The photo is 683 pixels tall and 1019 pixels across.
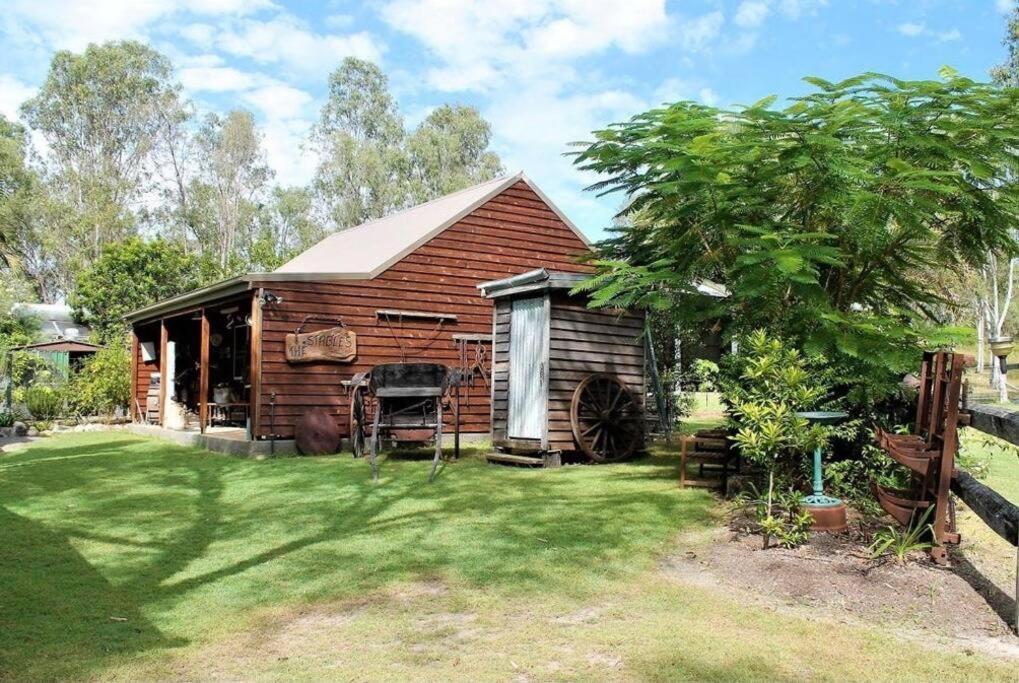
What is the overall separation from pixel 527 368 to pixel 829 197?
5.63 metres

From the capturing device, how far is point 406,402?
11.6 m

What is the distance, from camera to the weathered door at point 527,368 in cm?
1100

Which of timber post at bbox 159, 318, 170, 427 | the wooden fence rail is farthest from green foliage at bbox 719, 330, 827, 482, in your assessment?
timber post at bbox 159, 318, 170, 427

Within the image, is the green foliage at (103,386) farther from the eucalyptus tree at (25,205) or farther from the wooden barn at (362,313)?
the eucalyptus tree at (25,205)

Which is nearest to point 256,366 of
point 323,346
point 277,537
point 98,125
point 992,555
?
point 323,346

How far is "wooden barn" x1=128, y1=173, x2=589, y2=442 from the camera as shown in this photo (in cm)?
1322

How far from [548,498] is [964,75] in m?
5.47

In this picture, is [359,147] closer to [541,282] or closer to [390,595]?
[541,282]

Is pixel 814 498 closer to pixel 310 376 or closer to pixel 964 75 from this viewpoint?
pixel 964 75

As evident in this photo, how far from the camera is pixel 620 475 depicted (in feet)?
32.0

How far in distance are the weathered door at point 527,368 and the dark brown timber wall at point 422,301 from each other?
1651 millimetres

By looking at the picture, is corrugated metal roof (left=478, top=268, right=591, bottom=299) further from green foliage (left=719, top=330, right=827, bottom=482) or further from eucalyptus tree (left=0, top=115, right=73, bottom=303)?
eucalyptus tree (left=0, top=115, right=73, bottom=303)

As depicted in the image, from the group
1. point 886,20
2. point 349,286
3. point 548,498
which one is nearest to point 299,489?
point 548,498

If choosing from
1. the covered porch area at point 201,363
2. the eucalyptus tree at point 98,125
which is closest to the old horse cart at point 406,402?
the covered porch area at point 201,363
